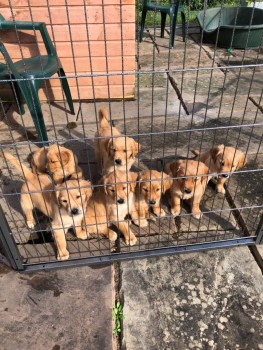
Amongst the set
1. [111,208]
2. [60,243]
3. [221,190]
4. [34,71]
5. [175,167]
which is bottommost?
[221,190]

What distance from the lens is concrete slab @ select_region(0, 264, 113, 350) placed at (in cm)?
202

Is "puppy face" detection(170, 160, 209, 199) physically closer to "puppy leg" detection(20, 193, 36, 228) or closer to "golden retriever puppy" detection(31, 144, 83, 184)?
"golden retriever puppy" detection(31, 144, 83, 184)

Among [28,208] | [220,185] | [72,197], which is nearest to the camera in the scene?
[72,197]

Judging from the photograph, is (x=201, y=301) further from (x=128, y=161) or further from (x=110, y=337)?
(x=128, y=161)

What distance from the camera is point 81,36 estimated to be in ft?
14.4

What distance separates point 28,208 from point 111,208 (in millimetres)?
702

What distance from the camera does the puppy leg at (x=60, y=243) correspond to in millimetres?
2385

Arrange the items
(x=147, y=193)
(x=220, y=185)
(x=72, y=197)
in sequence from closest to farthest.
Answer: (x=72, y=197) → (x=147, y=193) → (x=220, y=185)

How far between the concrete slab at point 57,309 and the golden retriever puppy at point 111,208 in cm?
31

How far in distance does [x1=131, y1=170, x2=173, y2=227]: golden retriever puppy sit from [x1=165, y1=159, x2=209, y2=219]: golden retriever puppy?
94 millimetres

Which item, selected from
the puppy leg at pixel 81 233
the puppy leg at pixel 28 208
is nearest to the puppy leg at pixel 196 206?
the puppy leg at pixel 81 233

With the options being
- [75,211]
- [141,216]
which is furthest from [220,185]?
[75,211]

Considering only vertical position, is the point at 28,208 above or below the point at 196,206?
above

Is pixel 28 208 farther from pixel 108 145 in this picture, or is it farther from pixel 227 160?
pixel 227 160
